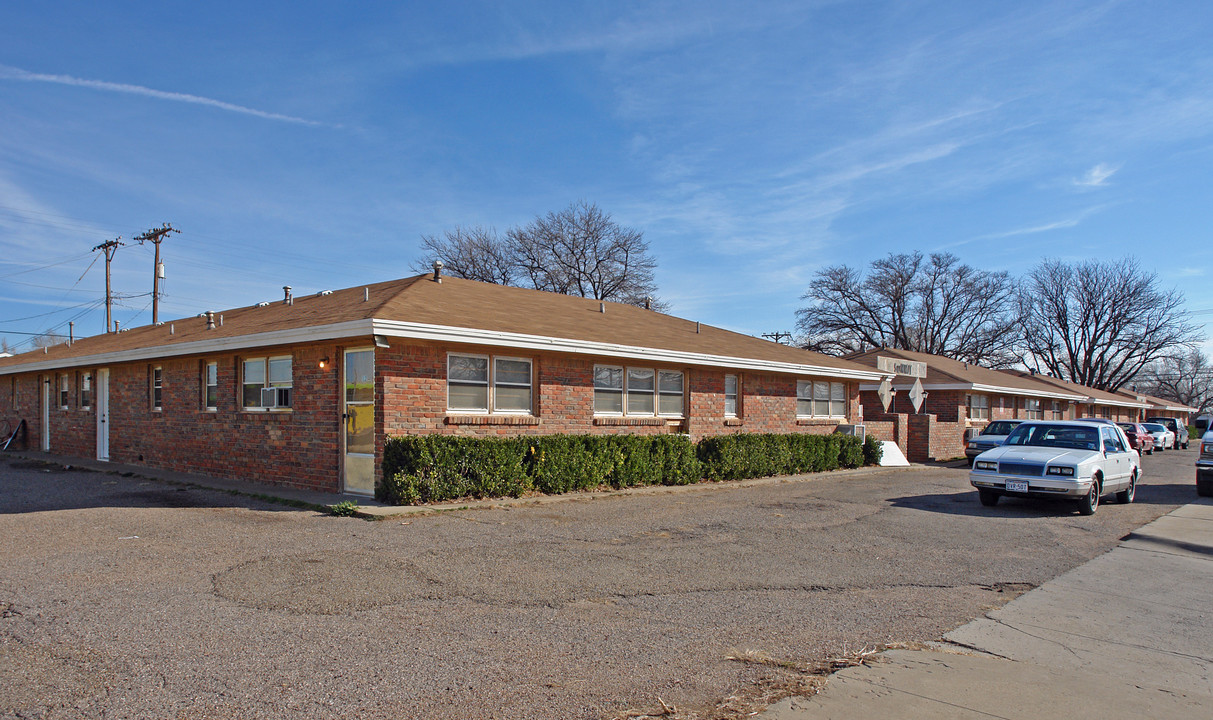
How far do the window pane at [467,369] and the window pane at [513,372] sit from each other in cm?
26

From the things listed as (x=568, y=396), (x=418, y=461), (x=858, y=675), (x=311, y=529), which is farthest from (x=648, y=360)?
(x=858, y=675)

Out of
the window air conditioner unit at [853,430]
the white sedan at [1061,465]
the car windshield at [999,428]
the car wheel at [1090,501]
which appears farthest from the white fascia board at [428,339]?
the car windshield at [999,428]

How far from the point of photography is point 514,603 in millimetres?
6301

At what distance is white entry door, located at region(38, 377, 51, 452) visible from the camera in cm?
2164

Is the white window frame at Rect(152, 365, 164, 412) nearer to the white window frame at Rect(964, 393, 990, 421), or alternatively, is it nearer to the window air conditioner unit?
the window air conditioner unit

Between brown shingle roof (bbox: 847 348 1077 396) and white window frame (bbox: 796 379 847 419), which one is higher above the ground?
brown shingle roof (bbox: 847 348 1077 396)

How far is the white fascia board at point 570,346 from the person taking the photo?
11.8m

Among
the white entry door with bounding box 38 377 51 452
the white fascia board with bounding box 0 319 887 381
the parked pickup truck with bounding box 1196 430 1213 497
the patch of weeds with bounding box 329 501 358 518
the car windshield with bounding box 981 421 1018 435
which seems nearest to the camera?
the patch of weeds with bounding box 329 501 358 518

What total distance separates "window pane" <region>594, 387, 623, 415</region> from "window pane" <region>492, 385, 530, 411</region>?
74.8 inches

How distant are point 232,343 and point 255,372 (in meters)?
0.71

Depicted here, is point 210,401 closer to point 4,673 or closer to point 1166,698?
point 4,673

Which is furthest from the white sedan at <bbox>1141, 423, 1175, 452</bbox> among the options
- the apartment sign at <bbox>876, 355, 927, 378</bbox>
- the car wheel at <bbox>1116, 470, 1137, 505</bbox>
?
the car wheel at <bbox>1116, 470, 1137, 505</bbox>

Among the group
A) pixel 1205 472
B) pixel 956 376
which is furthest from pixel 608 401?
pixel 956 376

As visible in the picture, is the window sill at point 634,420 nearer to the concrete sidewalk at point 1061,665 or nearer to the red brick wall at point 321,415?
the red brick wall at point 321,415
